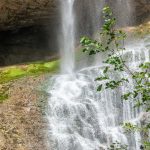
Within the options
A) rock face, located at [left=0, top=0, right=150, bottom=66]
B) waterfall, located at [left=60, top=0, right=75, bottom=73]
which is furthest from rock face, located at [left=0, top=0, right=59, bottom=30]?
waterfall, located at [left=60, top=0, right=75, bottom=73]

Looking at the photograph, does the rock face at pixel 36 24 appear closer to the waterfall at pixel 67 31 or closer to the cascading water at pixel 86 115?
the waterfall at pixel 67 31

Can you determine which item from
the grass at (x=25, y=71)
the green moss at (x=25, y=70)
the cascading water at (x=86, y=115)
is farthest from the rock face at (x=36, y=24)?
the cascading water at (x=86, y=115)

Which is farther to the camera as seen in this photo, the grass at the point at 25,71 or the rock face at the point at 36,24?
the rock face at the point at 36,24

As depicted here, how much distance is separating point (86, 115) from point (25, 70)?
8.05 m

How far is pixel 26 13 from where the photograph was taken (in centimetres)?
3155

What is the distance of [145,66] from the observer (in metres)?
7.24

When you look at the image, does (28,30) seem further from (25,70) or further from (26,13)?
(25,70)

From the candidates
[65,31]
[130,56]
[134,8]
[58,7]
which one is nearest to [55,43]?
[65,31]

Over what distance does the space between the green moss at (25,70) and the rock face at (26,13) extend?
4.70 m

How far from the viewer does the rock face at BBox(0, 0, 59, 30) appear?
100 ft

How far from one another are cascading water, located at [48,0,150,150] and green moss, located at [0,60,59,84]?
304 centimetres

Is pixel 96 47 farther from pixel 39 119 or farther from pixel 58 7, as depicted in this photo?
pixel 58 7

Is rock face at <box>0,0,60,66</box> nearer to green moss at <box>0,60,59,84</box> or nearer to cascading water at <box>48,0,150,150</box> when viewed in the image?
green moss at <box>0,60,59,84</box>

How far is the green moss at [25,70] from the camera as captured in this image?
84.9ft
